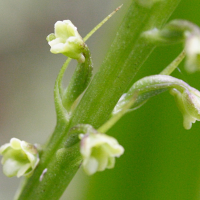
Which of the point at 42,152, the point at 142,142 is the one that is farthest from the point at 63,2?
the point at 42,152

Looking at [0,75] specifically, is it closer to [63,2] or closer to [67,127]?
[63,2]

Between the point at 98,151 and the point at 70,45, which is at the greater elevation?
the point at 70,45

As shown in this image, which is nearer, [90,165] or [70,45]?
[90,165]

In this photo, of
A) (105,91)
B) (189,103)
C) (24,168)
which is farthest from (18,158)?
(189,103)

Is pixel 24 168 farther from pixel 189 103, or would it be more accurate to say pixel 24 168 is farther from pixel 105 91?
pixel 189 103

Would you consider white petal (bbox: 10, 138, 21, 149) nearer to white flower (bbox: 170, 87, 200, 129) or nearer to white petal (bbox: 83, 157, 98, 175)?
white petal (bbox: 83, 157, 98, 175)

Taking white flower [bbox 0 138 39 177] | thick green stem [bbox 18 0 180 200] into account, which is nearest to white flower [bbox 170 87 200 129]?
thick green stem [bbox 18 0 180 200]

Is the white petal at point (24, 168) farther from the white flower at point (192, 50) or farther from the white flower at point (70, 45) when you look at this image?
the white flower at point (192, 50)
